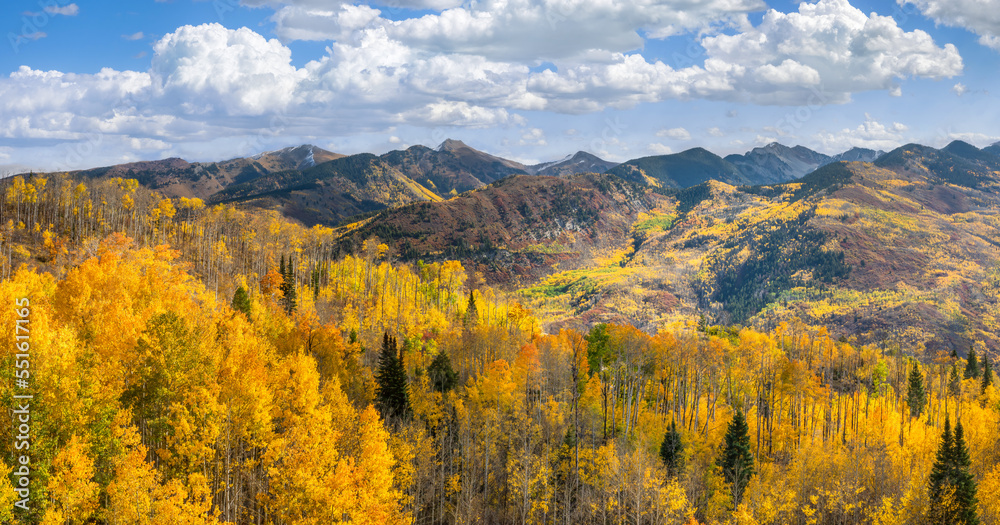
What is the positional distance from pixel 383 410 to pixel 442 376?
38.3 ft

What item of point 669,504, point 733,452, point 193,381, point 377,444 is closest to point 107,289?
point 193,381

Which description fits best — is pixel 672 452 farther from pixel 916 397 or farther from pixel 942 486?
pixel 916 397

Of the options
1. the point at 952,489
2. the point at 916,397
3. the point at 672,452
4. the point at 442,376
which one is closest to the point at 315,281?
the point at 442,376

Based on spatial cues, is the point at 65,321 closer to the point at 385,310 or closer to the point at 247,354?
the point at 247,354

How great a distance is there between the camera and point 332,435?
50.8 meters

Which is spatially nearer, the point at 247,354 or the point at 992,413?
the point at 247,354

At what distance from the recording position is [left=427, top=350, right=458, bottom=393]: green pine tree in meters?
84.2

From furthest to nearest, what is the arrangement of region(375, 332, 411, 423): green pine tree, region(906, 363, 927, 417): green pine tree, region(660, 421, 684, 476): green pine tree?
region(906, 363, 927, 417): green pine tree < region(375, 332, 411, 423): green pine tree < region(660, 421, 684, 476): green pine tree

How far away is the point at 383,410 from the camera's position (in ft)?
246

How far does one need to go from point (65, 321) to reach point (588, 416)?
6146 centimetres

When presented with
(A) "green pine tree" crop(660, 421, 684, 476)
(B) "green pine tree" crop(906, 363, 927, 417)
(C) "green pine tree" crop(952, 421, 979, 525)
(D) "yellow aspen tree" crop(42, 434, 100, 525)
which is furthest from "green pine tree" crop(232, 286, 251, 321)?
(B) "green pine tree" crop(906, 363, 927, 417)

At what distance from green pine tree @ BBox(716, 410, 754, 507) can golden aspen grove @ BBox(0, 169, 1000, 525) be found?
0.46 meters

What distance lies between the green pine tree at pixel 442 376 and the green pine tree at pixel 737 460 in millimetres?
36715

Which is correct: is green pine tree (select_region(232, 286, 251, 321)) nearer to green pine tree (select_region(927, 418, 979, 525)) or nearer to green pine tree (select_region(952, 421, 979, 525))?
green pine tree (select_region(927, 418, 979, 525))
